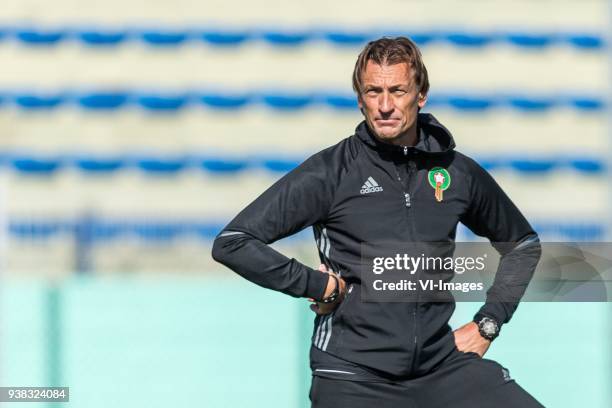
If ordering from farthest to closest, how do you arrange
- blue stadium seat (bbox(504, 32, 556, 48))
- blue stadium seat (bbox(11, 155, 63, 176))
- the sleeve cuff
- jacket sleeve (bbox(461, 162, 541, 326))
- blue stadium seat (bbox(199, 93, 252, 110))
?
blue stadium seat (bbox(504, 32, 556, 48)) → blue stadium seat (bbox(199, 93, 252, 110)) → blue stadium seat (bbox(11, 155, 63, 176)) → jacket sleeve (bbox(461, 162, 541, 326)) → the sleeve cuff

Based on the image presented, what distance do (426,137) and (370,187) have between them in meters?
0.22

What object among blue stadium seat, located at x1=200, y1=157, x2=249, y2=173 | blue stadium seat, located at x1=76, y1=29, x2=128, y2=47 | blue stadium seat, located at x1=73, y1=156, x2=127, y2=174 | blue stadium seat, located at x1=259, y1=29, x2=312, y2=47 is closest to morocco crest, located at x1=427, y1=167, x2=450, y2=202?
blue stadium seat, located at x1=200, y1=157, x2=249, y2=173

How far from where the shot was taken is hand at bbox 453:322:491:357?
263cm

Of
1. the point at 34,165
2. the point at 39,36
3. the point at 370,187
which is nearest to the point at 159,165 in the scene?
the point at 34,165

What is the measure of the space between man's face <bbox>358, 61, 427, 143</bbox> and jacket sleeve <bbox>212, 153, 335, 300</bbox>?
18 centimetres

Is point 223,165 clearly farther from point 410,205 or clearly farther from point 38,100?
point 410,205

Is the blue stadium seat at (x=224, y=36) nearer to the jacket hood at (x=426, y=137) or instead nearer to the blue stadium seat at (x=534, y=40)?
the blue stadium seat at (x=534, y=40)

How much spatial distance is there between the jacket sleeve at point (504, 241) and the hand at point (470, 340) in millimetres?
60

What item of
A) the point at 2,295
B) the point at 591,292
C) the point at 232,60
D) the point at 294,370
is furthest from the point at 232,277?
the point at 232,60

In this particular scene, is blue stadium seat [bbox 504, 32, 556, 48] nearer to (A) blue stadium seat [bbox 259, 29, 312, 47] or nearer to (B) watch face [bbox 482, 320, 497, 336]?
(A) blue stadium seat [bbox 259, 29, 312, 47]

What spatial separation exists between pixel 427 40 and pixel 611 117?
1.32 metres

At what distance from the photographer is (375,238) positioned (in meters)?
2.48

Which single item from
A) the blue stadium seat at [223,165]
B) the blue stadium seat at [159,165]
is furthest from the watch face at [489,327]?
the blue stadium seat at [159,165]

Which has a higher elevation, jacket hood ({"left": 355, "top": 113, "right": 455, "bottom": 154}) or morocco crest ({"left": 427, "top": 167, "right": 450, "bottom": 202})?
jacket hood ({"left": 355, "top": 113, "right": 455, "bottom": 154})
